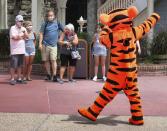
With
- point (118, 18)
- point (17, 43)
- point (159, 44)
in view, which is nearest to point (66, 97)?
point (17, 43)

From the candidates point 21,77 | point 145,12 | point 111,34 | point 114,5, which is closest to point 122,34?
point 111,34

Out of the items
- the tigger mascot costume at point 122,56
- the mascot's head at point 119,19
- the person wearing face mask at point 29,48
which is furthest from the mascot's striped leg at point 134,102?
the person wearing face mask at point 29,48

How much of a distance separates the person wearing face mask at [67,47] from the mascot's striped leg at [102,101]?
4.48m

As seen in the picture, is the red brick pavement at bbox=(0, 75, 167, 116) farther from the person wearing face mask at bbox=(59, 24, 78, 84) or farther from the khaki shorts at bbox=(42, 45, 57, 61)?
the khaki shorts at bbox=(42, 45, 57, 61)

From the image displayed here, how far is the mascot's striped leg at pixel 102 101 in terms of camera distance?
26.6 feet

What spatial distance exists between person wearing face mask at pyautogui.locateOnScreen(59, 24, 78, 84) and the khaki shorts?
Result: 180mm

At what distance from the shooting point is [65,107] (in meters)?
9.52

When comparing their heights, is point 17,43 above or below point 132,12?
below

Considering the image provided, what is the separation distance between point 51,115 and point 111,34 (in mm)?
1823

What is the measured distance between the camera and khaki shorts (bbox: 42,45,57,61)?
1273cm

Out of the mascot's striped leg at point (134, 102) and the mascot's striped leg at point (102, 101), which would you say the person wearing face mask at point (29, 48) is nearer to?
the mascot's striped leg at point (102, 101)

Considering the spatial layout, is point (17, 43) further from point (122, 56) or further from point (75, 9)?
point (75, 9)

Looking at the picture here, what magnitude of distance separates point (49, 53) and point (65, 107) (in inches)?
138

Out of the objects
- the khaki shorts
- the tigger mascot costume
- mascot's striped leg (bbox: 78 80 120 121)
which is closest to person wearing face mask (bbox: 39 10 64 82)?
the khaki shorts
